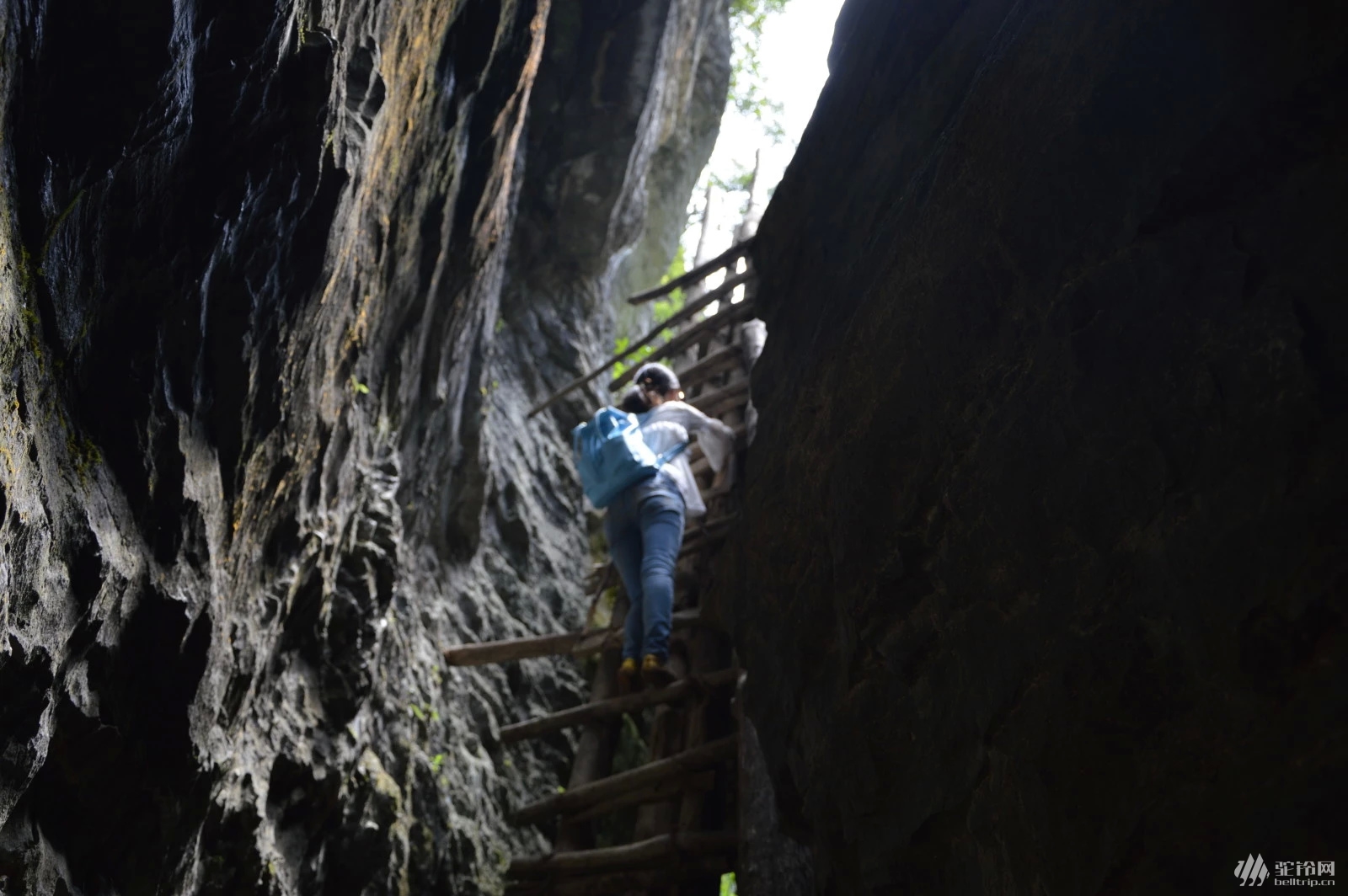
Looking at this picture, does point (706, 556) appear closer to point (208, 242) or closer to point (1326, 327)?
point (208, 242)

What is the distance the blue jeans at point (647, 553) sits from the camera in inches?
221

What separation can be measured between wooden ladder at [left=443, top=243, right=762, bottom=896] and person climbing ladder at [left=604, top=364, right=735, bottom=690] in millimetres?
192

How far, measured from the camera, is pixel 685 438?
6359mm

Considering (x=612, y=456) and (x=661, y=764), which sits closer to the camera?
(x=661, y=764)

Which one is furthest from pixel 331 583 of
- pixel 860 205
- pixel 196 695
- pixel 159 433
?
pixel 860 205

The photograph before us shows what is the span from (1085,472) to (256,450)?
3591 millimetres

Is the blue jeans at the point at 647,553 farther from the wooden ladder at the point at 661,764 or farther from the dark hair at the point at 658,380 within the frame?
the dark hair at the point at 658,380

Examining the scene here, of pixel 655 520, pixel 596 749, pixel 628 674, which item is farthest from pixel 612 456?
pixel 596 749

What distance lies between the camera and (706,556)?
6.36 meters

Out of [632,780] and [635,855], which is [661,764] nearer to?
[632,780]

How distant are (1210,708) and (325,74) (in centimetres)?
404

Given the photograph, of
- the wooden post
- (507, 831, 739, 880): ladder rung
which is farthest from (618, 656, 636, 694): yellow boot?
A: (507, 831, 739, 880): ladder rung

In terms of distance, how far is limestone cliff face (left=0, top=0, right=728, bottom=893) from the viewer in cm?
325

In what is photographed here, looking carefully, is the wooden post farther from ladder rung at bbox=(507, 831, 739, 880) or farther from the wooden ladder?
ladder rung at bbox=(507, 831, 739, 880)
